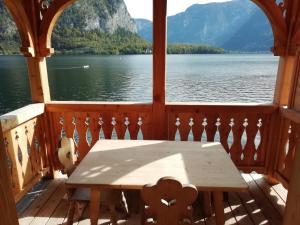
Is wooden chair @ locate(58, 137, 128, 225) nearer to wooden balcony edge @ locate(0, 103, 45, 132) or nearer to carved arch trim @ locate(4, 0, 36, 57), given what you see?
wooden balcony edge @ locate(0, 103, 45, 132)

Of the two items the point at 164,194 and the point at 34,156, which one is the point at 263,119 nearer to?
the point at 164,194

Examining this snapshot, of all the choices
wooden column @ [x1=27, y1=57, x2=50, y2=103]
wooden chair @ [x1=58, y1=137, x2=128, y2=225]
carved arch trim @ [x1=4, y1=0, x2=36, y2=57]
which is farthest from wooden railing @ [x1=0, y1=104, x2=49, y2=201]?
wooden chair @ [x1=58, y1=137, x2=128, y2=225]

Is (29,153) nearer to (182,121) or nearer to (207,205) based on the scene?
(182,121)

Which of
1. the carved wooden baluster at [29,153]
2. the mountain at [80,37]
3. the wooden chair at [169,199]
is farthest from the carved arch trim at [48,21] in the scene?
the mountain at [80,37]

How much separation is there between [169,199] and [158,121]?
1686 mm

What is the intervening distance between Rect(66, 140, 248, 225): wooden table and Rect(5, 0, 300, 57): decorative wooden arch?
1.41 meters

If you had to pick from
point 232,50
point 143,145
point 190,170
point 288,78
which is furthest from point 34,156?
point 232,50

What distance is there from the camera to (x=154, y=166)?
6.24 feet

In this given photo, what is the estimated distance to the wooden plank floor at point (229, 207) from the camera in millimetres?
2357

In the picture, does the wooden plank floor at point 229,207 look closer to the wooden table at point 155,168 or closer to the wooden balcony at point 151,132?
the wooden balcony at point 151,132

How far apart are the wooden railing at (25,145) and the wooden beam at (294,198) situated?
7.86 ft

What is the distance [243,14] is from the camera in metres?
102

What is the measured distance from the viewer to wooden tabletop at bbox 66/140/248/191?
1672 millimetres

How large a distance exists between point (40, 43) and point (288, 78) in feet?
9.47
